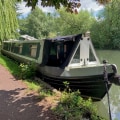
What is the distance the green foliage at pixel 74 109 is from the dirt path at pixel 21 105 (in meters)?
0.24

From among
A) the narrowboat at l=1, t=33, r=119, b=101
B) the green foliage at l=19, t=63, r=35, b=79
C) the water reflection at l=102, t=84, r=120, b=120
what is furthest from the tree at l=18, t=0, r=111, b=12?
the green foliage at l=19, t=63, r=35, b=79

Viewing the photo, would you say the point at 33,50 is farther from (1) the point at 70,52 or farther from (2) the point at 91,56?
(2) the point at 91,56

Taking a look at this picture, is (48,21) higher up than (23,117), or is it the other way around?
(48,21)

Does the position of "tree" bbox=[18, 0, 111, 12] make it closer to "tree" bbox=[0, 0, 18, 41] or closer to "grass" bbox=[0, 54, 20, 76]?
"grass" bbox=[0, 54, 20, 76]

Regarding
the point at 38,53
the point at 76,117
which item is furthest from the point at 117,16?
the point at 76,117

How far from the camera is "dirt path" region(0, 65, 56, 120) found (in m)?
5.12

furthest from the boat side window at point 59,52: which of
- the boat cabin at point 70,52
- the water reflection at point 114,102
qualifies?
the water reflection at point 114,102

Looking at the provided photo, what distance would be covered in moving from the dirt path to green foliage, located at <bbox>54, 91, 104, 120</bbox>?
9.4 inches

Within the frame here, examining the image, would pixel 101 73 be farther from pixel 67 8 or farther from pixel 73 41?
pixel 67 8

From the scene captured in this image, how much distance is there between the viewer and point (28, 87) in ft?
25.5

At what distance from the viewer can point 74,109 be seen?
5.45 m

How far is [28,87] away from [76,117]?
313 centimetres

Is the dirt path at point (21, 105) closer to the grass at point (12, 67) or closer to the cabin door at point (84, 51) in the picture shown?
the cabin door at point (84, 51)

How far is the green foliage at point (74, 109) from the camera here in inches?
200
